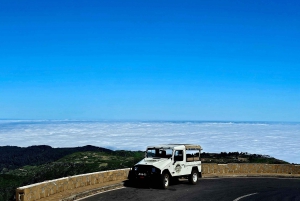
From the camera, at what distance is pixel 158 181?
18109 mm

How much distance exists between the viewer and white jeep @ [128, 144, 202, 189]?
18266 millimetres

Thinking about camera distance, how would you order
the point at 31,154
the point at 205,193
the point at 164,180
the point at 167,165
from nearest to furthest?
the point at 205,193 < the point at 164,180 < the point at 167,165 < the point at 31,154

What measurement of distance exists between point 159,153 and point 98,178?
3.75m

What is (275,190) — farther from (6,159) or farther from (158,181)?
(6,159)

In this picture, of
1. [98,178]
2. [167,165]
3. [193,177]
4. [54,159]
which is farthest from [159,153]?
[54,159]

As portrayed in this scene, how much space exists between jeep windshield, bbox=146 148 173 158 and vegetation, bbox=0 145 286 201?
41.6 m

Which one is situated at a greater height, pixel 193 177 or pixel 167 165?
pixel 167 165

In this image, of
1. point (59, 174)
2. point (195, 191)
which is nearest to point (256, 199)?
point (195, 191)

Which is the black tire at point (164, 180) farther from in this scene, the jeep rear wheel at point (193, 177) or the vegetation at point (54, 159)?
the vegetation at point (54, 159)

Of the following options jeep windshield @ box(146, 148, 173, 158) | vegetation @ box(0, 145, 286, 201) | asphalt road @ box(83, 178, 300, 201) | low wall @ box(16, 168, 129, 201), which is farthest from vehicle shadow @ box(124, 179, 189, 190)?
vegetation @ box(0, 145, 286, 201)

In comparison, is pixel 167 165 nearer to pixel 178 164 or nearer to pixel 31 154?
pixel 178 164

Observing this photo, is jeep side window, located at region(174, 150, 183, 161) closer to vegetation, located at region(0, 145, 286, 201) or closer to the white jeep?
the white jeep

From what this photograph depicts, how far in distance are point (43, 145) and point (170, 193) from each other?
145m

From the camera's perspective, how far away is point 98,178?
1942 cm
